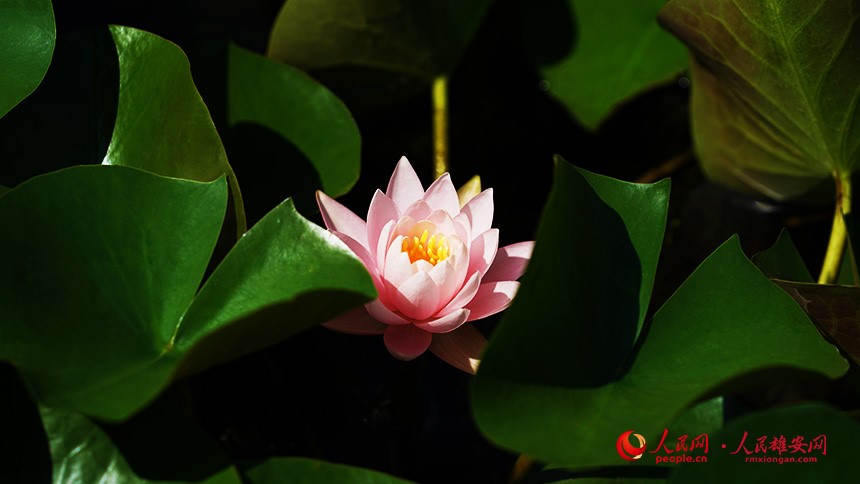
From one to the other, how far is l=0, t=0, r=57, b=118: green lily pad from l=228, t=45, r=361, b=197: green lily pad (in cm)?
30

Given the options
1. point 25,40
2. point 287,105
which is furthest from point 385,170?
point 25,40

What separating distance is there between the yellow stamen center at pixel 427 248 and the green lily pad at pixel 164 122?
23cm

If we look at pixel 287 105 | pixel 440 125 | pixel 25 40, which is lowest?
pixel 440 125

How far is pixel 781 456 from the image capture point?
80 cm

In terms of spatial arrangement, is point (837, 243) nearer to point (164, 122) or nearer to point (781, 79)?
point (781, 79)

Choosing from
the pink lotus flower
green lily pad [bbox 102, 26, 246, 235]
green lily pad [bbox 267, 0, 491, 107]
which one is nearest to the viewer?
the pink lotus flower

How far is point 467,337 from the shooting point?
3.36 feet

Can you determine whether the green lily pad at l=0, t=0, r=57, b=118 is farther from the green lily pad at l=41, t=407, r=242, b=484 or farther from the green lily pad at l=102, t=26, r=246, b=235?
the green lily pad at l=41, t=407, r=242, b=484

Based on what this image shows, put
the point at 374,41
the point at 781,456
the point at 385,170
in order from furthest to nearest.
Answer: the point at 385,170, the point at 374,41, the point at 781,456

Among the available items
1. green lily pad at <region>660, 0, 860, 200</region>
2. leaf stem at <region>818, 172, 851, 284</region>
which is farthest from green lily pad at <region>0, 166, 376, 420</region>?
leaf stem at <region>818, 172, 851, 284</region>

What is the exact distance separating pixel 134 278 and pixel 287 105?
497mm

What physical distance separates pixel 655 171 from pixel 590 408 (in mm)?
971

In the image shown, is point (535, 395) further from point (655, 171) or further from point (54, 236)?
point (655, 171)

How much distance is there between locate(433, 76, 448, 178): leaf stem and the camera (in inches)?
58.3
